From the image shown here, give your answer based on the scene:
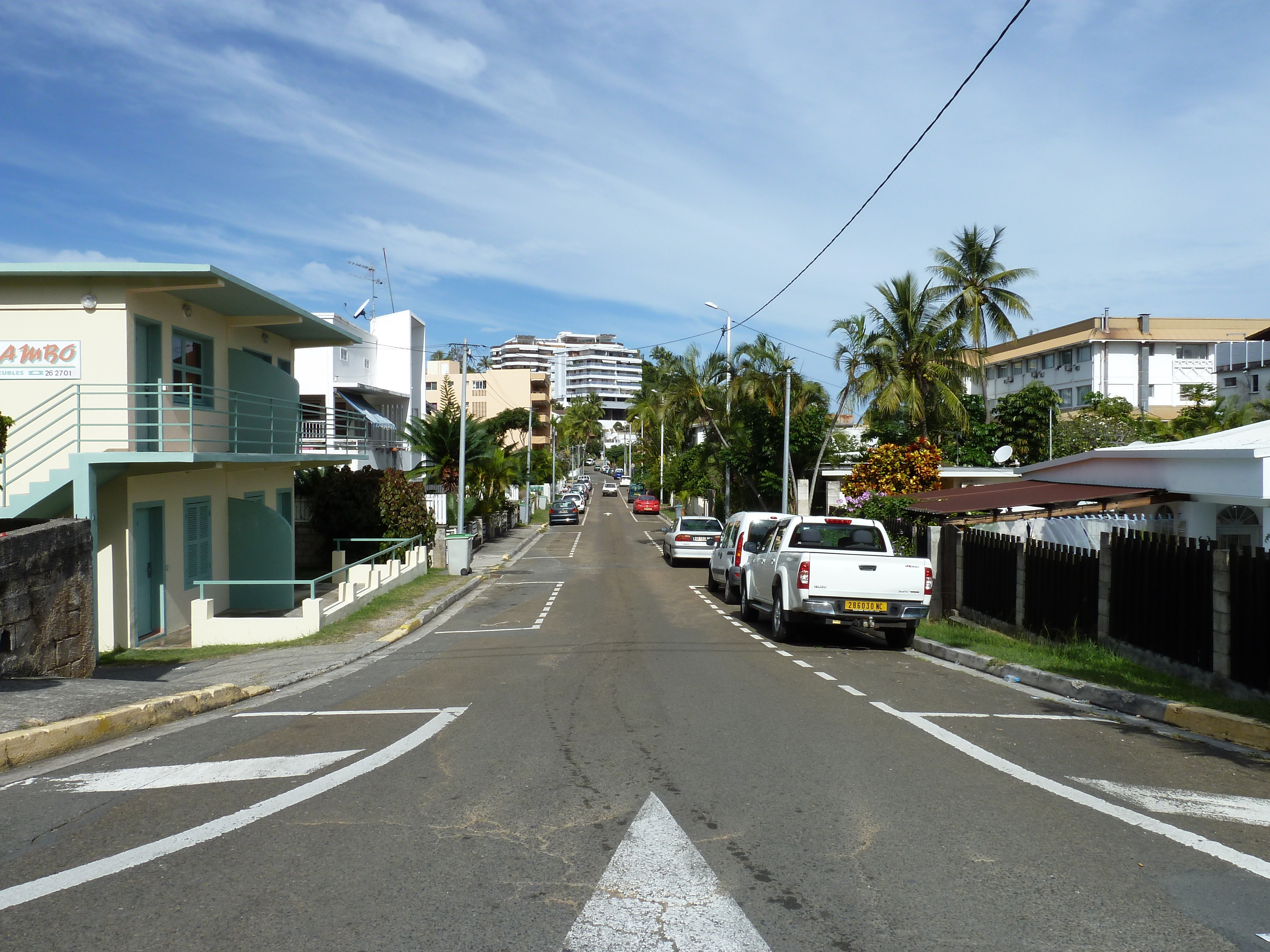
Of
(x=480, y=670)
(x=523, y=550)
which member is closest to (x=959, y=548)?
(x=480, y=670)

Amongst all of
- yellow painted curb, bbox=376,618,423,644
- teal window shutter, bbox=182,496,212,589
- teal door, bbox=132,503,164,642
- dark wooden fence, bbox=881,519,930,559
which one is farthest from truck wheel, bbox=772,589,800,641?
teal door, bbox=132,503,164,642

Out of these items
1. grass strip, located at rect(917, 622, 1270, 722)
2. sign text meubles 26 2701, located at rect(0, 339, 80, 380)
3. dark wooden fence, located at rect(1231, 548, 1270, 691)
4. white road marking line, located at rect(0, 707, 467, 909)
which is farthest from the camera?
sign text meubles 26 2701, located at rect(0, 339, 80, 380)

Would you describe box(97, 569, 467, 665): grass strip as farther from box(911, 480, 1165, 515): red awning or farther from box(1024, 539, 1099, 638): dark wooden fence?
box(911, 480, 1165, 515): red awning

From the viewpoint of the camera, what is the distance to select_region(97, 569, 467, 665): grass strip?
45.3 feet

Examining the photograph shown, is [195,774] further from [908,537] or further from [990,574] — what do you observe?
[908,537]

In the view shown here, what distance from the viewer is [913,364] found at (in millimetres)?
38281

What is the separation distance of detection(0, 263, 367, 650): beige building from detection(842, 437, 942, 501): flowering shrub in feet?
60.5

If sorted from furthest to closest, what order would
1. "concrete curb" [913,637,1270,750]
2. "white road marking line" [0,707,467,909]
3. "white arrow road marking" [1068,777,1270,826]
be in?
"concrete curb" [913,637,1270,750] → "white arrow road marking" [1068,777,1270,826] → "white road marking line" [0,707,467,909]

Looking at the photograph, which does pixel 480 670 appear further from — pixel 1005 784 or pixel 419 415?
pixel 419 415

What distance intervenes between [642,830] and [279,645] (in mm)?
11193

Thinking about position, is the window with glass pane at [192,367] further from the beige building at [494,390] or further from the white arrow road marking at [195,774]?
the beige building at [494,390]

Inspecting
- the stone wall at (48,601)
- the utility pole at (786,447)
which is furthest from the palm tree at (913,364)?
the stone wall at (48,601)

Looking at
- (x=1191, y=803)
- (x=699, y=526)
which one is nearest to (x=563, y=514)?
(x=699, y=526)

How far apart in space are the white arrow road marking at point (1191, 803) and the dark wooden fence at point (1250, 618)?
12.9ft
